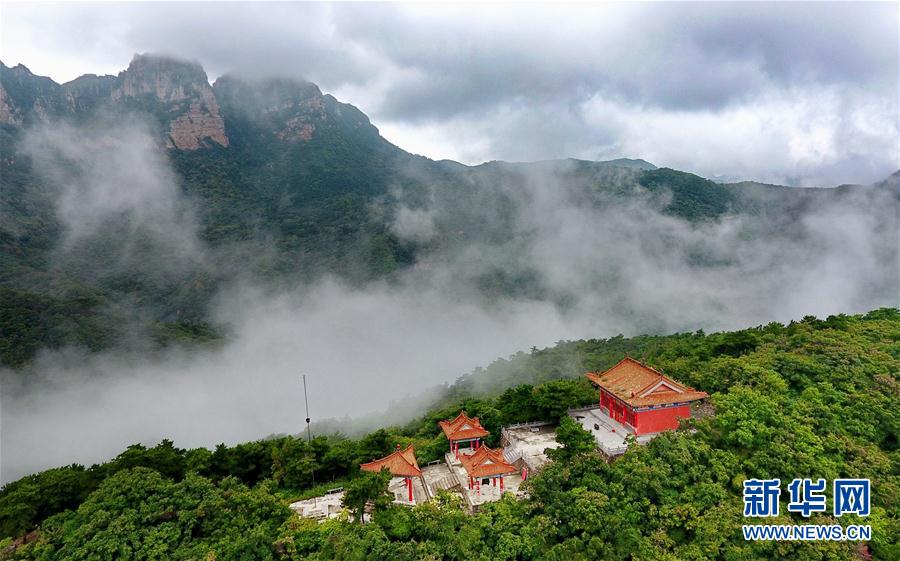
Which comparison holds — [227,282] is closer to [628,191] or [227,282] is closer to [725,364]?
[725,364]

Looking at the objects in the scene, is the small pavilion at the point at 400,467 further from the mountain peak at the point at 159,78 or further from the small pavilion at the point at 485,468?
the mountain peak at the point at 159,78

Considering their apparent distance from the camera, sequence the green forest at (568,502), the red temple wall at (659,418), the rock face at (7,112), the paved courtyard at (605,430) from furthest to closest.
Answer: the rock face at (7,112) → the red temple wall at (659,418) → the paved courtyard at (605,430) → the green forest at (568,502)

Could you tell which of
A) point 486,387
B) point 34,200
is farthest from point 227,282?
point 486,387

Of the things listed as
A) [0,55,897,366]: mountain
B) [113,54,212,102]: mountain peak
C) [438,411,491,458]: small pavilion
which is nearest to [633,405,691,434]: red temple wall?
[438,411,491,458]: small pavilion

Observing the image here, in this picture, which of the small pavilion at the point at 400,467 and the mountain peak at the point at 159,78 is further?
the mountain peak at the point at 159,78

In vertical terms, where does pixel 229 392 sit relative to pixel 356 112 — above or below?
below

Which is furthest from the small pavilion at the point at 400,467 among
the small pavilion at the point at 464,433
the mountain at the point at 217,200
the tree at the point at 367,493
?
the mountain at the point at 217,200

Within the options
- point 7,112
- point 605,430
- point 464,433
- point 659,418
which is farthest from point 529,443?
point 7,112

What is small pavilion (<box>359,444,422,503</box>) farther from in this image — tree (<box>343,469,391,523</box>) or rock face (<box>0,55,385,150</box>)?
rock face (<box>0,55,385,150</box>)
